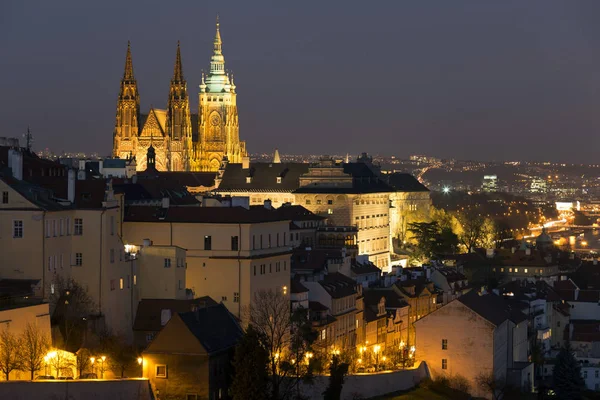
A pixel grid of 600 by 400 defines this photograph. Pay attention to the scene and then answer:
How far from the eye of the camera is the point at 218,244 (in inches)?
3029

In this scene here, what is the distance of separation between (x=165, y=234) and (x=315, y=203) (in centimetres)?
6267

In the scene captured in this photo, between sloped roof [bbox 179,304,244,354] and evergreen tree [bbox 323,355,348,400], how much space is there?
167 inches

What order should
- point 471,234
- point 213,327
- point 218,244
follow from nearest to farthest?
point 213,327, point 218,244, point 471,234

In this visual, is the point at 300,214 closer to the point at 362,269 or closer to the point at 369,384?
the point at 362,269

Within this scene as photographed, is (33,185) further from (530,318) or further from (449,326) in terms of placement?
(530,318)

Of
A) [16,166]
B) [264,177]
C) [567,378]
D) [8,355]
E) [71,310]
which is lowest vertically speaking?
[567,378]

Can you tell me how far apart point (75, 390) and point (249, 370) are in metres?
6.68

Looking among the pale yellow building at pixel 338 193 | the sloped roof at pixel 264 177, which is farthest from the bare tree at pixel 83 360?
the sloped roof at pixel 264 177

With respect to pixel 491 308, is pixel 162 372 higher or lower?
lower

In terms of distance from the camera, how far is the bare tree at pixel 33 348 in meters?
59.8

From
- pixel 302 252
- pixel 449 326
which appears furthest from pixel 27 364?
pixel 302 252

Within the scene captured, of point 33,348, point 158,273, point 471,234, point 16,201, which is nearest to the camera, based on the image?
point 33,348

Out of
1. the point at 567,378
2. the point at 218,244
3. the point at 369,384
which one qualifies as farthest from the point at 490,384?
the point at 218,244

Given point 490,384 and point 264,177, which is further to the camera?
point 264,177
